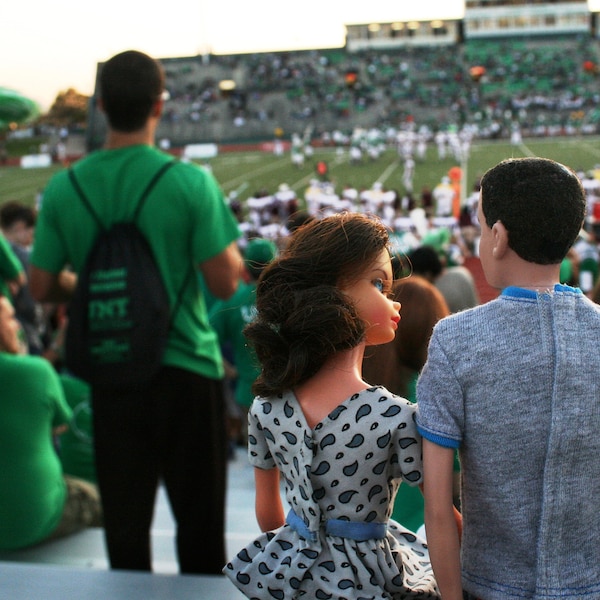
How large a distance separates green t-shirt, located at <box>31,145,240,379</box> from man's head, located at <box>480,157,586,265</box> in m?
1.17

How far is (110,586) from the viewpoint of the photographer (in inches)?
93.8

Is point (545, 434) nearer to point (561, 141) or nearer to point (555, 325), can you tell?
point (555, 325)

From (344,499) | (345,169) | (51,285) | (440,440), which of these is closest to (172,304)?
(51,285)

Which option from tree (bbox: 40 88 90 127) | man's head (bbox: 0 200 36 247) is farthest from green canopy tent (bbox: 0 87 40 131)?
tree (bbox: 40 88 90 127)

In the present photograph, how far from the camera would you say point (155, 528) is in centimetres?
384

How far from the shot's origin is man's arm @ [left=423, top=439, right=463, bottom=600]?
1.36 m

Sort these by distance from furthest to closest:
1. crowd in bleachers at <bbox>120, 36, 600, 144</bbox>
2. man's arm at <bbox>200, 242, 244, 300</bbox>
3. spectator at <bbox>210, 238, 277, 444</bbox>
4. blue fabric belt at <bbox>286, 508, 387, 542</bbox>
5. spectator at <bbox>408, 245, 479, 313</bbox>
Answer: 1. crowd in bleachers at <bbox>120, 36, 600, 144</bbox>
2. spectator at <bbox>210, 238, 277, 444</bbox>
3. spectator at <bbox>408, 245, 479, 313</bbox>
4. man's arm at <bbox>200, 242, 244, 300</bbox>
5. blue fabric belt at <bbox>286, 508, 387, 542</bbox>

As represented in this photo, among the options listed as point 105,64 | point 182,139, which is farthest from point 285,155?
point 105,64

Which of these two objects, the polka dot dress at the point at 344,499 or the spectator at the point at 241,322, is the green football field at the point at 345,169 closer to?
the spectator at the point at 241,322

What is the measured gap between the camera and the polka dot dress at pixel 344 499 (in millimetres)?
1422

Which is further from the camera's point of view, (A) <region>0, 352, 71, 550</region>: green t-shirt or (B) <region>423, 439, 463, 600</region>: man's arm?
(A) <region>0, 352, 71, 550</region>: green t-shirt

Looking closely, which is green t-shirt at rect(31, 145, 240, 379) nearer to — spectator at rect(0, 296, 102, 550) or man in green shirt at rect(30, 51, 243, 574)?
man in green shirt at rect(30, 51, 243, 574)

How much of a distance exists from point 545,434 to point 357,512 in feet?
1.11

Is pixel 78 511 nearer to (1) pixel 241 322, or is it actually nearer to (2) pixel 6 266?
(2) pixel 6 266
